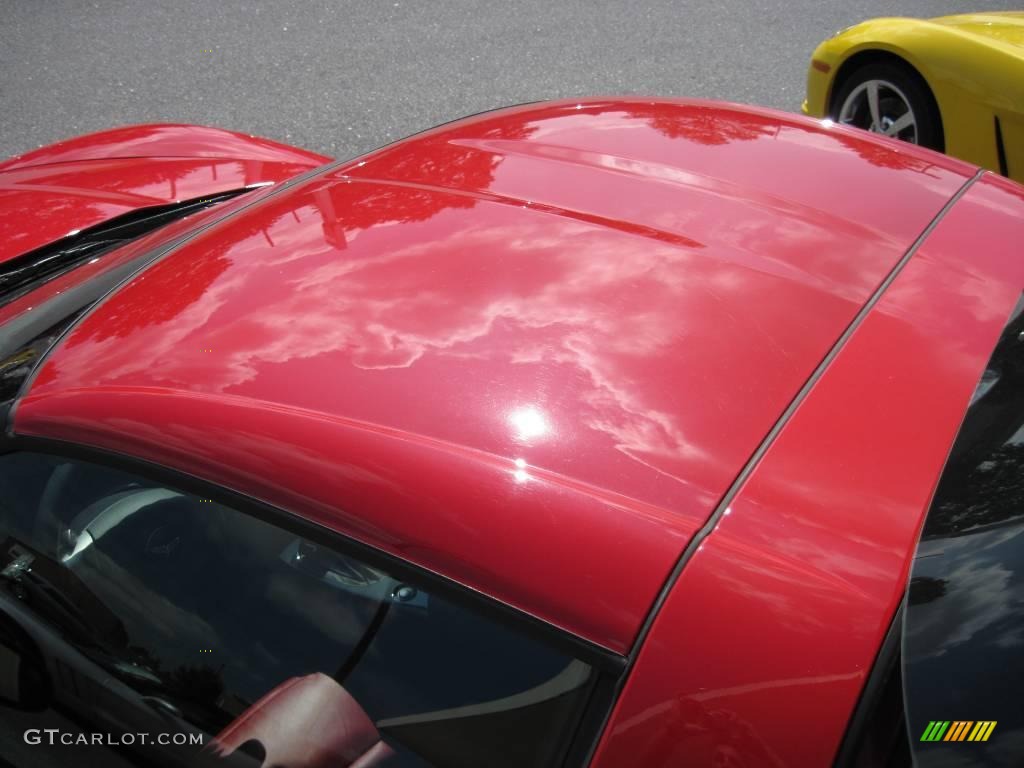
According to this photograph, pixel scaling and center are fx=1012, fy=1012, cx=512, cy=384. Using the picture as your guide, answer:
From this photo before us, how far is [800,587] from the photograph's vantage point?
108 cm

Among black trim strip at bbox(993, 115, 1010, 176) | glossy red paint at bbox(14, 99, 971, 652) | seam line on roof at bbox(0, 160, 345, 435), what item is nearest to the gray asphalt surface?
black trim strip at bbox(993, 115, 1010, 176)

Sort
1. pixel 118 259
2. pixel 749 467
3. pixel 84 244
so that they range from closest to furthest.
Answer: pixel 749 467, pixel 118 259, pixel 84 244

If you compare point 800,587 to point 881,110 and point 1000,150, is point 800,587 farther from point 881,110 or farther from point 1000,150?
point 881,110

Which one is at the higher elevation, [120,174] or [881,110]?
[881,110]

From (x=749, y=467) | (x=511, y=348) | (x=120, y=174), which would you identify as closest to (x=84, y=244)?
(x=120, y=174)

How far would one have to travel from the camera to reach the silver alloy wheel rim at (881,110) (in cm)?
438

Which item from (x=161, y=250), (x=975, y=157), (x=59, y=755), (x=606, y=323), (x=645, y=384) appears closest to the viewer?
(x=645, y=384)

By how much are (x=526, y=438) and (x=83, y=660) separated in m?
0.87

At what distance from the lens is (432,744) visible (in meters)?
1.24

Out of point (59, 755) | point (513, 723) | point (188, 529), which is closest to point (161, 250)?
point (188, 529)

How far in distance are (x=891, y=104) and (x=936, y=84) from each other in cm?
37

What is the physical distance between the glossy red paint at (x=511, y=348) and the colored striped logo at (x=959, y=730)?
0.23 meters

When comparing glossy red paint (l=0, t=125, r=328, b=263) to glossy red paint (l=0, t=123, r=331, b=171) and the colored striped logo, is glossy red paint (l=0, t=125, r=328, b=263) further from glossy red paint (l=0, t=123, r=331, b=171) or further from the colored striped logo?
the colored striped logo

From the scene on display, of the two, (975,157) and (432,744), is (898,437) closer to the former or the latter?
(432,744)
